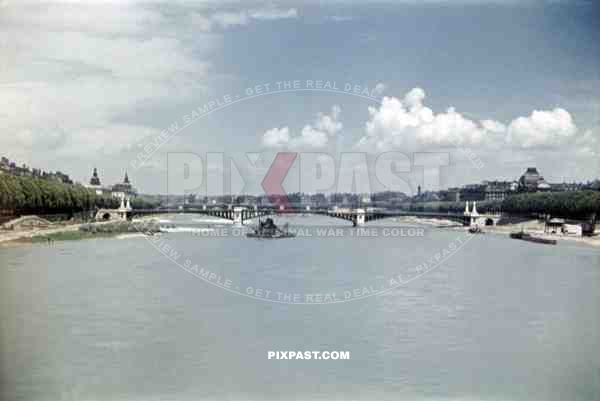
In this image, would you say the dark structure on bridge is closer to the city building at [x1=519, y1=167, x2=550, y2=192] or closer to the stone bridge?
the stone bridge

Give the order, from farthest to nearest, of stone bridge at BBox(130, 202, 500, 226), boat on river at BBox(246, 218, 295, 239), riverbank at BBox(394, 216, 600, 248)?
1. boat on river at BBox(246, 218, 295, 239)
2. stone bridge at BBox(130, 202, 500, 226)
3. riverbank at BBox(394, 216, 600, 248)

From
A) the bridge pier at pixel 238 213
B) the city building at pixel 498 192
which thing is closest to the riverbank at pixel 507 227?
the city building at pixel 498 192

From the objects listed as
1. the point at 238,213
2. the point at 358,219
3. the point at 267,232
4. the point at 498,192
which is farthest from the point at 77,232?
the point at 498,192

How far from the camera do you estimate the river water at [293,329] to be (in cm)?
485

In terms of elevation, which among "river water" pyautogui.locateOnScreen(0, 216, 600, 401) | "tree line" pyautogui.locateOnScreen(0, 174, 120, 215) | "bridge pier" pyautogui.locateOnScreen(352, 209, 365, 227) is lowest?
"river water" pyautogui.locateOnScreen(0, 216, 600, 401)

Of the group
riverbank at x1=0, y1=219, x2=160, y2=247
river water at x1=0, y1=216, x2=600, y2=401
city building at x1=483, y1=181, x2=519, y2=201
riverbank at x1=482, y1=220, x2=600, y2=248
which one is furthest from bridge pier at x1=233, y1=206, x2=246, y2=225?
riverbank at x1=482, y1=220, x2=600, y2=248

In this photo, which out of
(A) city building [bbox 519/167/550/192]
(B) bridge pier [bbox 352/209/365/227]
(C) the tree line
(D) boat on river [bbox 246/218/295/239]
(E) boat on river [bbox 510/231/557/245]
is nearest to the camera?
(C) the tree line

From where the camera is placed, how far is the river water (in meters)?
4.85

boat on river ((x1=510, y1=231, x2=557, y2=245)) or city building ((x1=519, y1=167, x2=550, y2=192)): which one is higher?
city building ((x1=519, y1=167, x2=550, y2=192))

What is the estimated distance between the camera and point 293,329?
579 centimetres

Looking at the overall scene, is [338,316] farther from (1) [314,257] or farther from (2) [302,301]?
(1) [314,257]

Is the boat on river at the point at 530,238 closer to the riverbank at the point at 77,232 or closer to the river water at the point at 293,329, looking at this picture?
the river water at the point at 293,329

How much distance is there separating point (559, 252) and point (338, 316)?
5.49 metres

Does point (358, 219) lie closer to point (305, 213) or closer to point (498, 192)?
point (305, 213)
